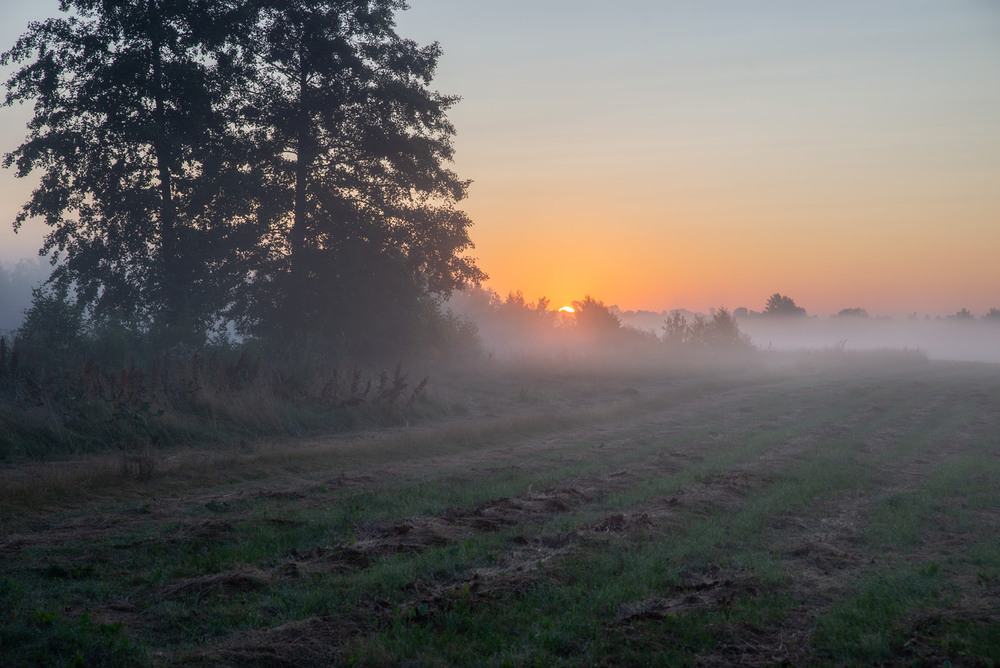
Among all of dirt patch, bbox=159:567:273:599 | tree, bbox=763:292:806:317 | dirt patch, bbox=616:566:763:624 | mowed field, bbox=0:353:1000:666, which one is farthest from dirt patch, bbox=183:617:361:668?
tree, bbox=763:292:806:317

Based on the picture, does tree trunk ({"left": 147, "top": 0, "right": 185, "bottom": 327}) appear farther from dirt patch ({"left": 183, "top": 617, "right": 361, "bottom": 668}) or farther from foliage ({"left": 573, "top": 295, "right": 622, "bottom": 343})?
foliage ({"left": 573, "top": 295, "right": 622, "bottom": 343})

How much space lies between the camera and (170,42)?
69.7 feet

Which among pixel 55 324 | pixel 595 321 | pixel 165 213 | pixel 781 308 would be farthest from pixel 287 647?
pixel 781 308

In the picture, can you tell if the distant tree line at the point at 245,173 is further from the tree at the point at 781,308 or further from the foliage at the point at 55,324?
the tree at the point at 781,308

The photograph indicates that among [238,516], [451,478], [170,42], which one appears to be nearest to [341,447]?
Answer: [451,478]

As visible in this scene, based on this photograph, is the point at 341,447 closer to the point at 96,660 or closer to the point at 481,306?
the point at 96,660

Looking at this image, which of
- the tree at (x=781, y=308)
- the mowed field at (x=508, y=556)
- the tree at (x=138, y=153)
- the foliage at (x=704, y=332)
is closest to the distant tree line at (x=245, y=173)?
the tree at (x=138, y=153)

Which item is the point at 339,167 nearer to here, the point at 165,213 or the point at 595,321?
the point at 165,213

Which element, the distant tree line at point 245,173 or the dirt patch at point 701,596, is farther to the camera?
the distant tree line at point 245,173

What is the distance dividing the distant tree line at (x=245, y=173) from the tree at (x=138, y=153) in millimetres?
46

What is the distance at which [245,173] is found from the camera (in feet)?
71.7

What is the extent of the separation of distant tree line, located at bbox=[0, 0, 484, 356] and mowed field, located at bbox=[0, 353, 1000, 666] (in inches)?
424

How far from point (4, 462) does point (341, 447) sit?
5.23 meters

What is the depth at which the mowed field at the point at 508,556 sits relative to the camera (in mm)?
4637
